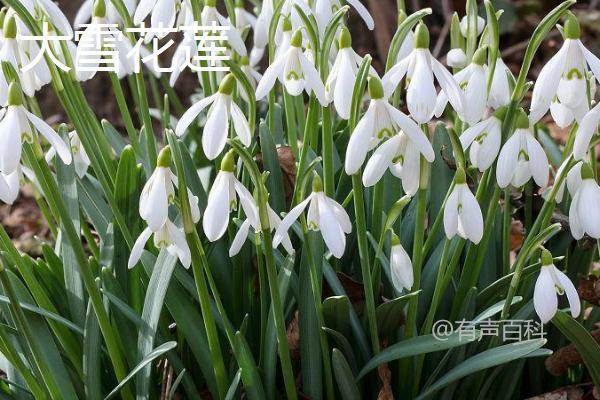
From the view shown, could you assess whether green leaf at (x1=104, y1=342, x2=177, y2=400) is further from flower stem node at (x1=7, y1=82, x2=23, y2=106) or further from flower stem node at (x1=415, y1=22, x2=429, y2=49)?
flower stem node at (x1=415, y1=22, x2=429, y2=49)

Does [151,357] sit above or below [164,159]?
below

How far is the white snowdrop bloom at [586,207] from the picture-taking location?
5.11ft

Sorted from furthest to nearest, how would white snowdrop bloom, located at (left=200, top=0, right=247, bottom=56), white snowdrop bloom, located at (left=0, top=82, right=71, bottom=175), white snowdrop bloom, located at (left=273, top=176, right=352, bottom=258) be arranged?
white snowdrop bloom, located at (left=200, top=0, right=247, bottom=56) < white snowdrop bloom, located at (left=273, top=176, right=352, bottom=258) < white snowdrop bloom, located at (left=0, top=82, right=71, bottom=175)

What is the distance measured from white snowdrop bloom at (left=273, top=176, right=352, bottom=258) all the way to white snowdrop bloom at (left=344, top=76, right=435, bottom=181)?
0.08 meters

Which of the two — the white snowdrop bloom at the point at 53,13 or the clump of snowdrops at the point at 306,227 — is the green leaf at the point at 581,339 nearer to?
the clump of snowdrops at the point at 306,227

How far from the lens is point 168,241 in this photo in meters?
1.58

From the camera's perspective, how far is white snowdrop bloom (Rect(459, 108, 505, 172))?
5.32 ft

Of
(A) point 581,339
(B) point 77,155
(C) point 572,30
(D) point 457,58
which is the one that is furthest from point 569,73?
(B) point 77,155

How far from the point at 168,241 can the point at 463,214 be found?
49 centimetres

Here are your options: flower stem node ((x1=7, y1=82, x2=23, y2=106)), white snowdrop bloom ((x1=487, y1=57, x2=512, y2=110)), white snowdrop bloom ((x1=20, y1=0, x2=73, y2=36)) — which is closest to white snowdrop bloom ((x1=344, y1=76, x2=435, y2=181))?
white snowdrop bloom ((x1=487, y1=57, x2=512, y2=110))

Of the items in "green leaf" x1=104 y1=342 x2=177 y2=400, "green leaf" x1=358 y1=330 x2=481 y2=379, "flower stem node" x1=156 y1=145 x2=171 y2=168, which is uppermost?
"flower stem node" x1=156 y1=145 x2=171 y2=168

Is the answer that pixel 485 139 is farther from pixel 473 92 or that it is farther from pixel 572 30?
pixel 572 30

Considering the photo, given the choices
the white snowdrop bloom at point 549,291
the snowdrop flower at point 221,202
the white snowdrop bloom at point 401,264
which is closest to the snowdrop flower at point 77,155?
the snowdrop flower at point 221,202

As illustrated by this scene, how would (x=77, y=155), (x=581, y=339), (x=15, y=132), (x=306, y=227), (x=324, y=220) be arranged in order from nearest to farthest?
(x=15, y=132), (x=324, y=220), (x=306, y=227), (x=581, y=339), (x=77, y=155)
